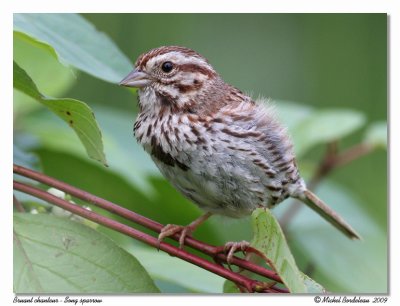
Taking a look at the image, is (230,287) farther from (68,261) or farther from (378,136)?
(378,136)

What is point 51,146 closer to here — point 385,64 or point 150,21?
point 150,21

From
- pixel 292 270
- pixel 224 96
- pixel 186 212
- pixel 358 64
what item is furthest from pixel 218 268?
pixel 358 64

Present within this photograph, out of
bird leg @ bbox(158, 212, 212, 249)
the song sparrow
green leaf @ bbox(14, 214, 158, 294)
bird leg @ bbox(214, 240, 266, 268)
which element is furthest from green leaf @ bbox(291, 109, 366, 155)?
green leaf @ bbox(14, 214, 158, 294)

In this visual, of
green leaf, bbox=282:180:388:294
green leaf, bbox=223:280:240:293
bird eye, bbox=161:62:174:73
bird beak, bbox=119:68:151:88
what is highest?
bird eye, bbox=161:62:174:73

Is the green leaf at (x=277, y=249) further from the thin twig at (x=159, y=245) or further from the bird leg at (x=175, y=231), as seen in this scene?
the bird leg at (x=175, y=231)

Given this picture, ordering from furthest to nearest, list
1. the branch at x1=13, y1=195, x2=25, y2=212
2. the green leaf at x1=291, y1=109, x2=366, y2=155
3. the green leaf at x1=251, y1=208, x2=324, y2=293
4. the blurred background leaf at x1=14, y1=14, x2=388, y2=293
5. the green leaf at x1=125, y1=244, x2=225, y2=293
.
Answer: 1. the green leaf at x1=291, y1=109, x2=366, y2=155
2. the blurred background leaf at x1=14, y1=14, x2=388, y2=293
3. the green leaf at x1=125, y1=244, x2=225, y2=293
4. the branch at x1=13, y1=195, x2=25, y2=212
5. the green leaf at x1=251, y1=208, x2=324, y2=293

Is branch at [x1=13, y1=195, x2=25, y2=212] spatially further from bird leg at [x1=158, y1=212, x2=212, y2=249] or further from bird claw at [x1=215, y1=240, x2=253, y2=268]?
bird claw at [x1=215, y1=240, x2=253, y2=268]

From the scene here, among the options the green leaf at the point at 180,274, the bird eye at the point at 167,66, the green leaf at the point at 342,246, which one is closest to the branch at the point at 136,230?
the green leaf at the point at 180,274
